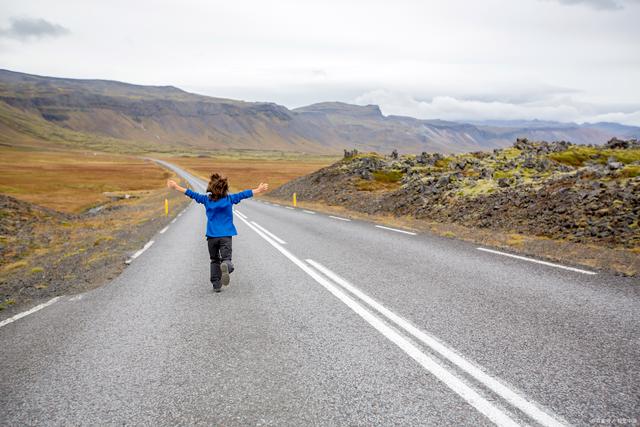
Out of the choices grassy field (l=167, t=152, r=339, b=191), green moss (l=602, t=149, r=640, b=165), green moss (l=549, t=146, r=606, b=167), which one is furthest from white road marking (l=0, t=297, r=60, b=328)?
grassy field (l=167, t=152, r=339, b=191)

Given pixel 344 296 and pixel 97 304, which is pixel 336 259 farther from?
pixel 97 304

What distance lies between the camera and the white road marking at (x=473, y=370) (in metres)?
3.13

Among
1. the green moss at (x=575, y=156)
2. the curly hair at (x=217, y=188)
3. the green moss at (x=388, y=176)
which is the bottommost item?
the green moss at (x=388, y=176)

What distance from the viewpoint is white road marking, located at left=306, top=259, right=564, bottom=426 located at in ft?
10.3

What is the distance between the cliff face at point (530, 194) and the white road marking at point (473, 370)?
8.08 meters

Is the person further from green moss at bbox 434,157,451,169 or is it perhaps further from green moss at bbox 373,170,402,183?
green moss at bbox 434,157,451,169

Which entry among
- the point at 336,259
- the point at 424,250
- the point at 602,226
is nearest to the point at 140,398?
the point at 336,259

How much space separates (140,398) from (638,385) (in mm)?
4237

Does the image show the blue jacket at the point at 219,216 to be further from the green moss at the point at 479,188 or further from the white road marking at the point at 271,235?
the green moss at the point at 479,188

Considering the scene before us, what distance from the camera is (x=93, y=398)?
372cm

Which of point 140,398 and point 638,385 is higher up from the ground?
point 638,385

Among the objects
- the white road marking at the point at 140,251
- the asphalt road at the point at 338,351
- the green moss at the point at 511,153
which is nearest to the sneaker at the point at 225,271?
the asphalt road at the point at 338,351

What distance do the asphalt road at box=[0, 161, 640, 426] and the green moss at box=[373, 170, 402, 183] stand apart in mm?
25875

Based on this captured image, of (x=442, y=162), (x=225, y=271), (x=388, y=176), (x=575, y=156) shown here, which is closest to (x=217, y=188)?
(x=225, y=271)
